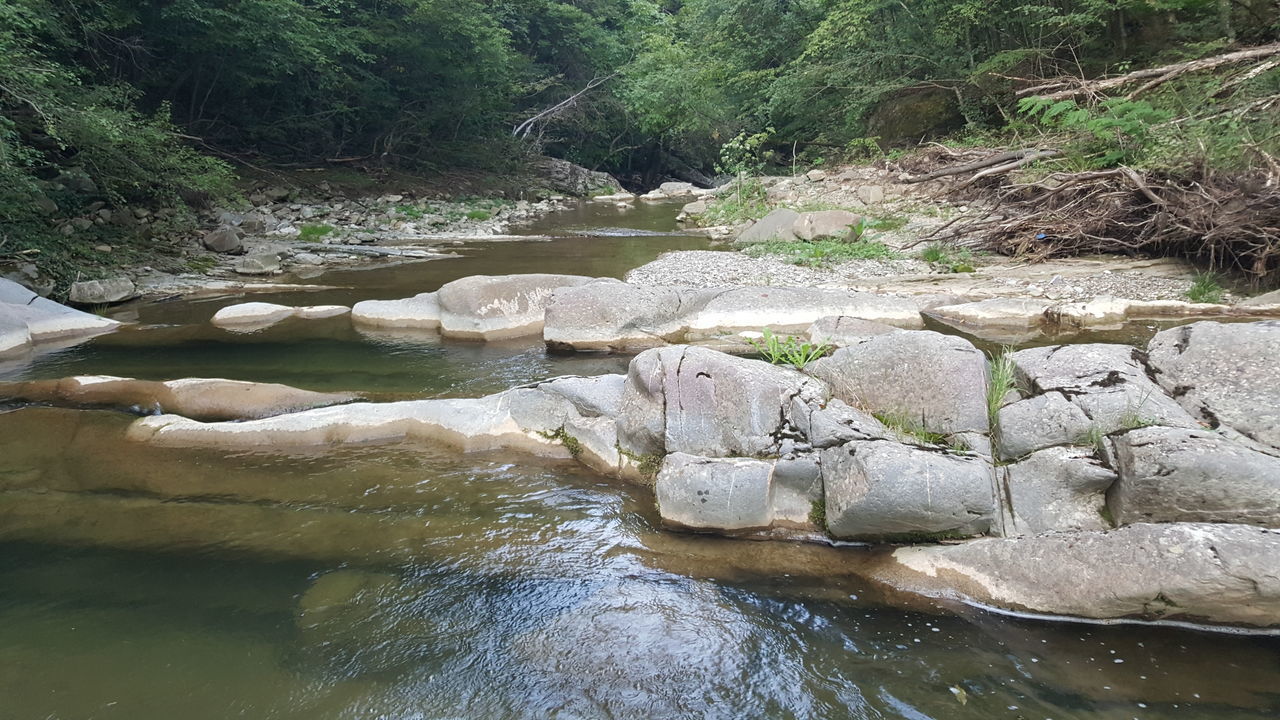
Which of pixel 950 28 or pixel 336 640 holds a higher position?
pixel 950 28

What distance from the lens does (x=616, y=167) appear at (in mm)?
35438

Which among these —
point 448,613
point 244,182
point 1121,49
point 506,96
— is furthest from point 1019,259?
point 506,96

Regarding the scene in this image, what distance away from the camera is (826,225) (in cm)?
1236

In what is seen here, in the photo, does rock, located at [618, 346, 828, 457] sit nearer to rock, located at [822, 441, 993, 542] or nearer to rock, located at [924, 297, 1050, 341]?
rock, located at [822, 441, 993, 542]

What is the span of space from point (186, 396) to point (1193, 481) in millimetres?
6651

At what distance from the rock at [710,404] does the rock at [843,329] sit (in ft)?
8.52

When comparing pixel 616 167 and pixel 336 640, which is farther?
pixel 616 167

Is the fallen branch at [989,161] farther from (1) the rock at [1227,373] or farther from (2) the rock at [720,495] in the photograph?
(2) the rock at [720,495]

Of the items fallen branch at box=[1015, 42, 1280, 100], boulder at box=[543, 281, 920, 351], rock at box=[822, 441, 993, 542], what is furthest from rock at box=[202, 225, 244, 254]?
fallen branch at box=[1015, 42, 1280, 100]

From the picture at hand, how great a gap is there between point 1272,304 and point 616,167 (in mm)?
31182

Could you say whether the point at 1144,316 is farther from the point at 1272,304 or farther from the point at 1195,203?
the point at 1195,203

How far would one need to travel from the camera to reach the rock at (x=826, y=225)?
40.1 ft

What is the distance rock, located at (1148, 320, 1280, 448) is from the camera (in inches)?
135

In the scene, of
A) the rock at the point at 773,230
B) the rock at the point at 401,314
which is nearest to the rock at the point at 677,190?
the rock at the point at 773,230
